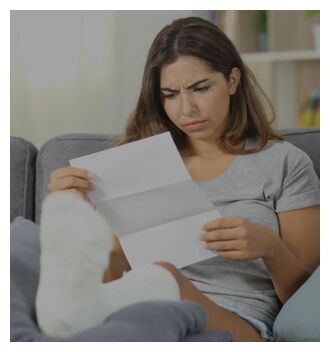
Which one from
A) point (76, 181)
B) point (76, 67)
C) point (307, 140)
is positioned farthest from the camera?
point (76, 67)

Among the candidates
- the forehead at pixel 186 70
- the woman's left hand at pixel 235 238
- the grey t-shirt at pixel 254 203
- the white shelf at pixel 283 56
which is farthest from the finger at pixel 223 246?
the white shelf at pixel 283 56

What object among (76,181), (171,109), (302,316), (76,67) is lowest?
(302,316)

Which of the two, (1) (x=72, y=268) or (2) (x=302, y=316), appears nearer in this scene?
(1) (x=72, y=268)

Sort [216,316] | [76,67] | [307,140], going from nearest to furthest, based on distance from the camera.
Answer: [216,316]
[307,140]
[76,67]

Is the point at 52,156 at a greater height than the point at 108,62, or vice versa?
the point at 108,62

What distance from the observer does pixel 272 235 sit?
1.08 m

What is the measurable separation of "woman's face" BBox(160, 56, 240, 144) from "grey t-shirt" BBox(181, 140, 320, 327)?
0.10 metres

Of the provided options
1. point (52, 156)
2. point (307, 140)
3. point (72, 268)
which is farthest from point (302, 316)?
point (52, 156)

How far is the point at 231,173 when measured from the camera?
50.0 inches

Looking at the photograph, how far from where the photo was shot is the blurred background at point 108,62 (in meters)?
2.64

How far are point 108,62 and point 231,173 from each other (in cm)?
162

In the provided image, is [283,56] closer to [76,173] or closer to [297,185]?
[297,185]
